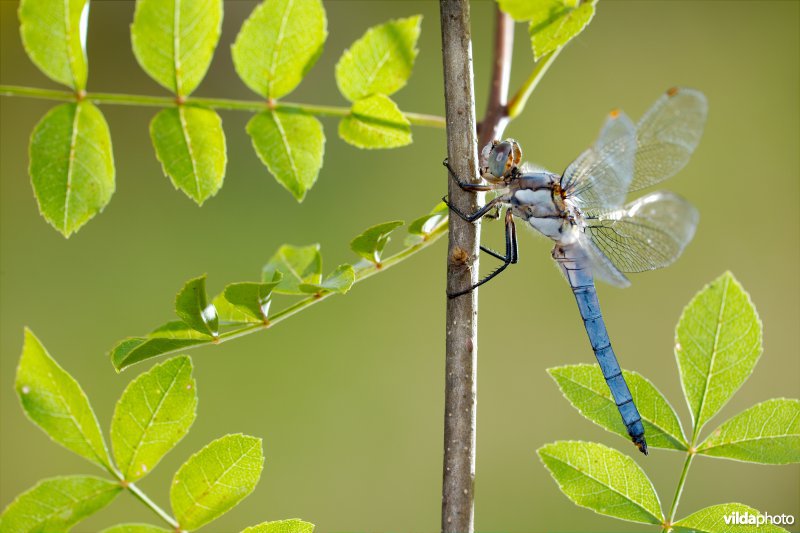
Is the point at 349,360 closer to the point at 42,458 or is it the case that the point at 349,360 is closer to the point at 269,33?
the point at 42,458

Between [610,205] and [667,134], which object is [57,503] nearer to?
[610,205]

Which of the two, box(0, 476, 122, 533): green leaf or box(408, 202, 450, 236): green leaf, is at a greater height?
box(408, 202, 450, 236): green leaf

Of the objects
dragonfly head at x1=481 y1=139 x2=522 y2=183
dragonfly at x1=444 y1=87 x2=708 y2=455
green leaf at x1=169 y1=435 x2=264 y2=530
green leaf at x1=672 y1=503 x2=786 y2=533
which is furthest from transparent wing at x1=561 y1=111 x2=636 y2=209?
green leaf at x1=169 y1=435 x2=264 y2=530

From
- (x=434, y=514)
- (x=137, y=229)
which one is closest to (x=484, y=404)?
(x=434, y=514)

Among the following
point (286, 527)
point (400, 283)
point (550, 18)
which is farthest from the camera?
point (400, 283)

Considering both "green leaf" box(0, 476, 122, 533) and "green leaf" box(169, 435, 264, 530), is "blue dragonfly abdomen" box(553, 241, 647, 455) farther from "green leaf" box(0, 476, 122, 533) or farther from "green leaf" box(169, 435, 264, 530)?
"green leaf" box(0, 476, 122, 533)

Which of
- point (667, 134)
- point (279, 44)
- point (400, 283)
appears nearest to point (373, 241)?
point (279, 44)
